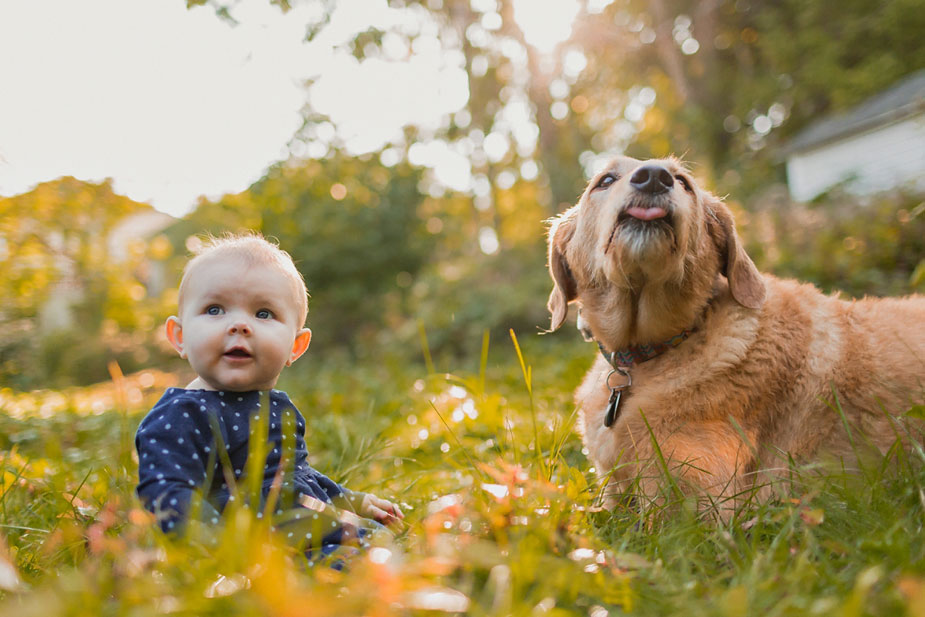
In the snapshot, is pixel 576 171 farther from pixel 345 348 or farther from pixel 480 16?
pixel 345 348

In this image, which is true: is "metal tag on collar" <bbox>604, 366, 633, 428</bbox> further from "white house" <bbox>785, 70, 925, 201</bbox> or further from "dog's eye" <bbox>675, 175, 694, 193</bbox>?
"white house" <bbox>785, 70, 925, 201</bbox>

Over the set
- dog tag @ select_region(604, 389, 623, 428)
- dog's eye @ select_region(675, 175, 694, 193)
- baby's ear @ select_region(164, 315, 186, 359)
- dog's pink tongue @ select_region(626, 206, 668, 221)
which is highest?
dog's eye @ select_region(675, 175, 694, 193)

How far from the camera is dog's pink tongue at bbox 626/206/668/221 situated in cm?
276

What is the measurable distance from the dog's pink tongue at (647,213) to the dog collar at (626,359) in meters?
0.58

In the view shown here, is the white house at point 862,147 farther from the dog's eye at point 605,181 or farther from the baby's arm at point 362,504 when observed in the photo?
the baby's arm at point 362,504

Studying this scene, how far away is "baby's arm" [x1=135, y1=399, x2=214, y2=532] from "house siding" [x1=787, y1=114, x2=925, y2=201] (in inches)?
829

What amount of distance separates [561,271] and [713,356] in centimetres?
100

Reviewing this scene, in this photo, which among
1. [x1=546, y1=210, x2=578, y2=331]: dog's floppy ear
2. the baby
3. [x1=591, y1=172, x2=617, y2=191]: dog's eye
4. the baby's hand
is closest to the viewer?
the baby

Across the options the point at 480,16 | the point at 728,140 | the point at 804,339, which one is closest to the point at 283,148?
the point at 804,339

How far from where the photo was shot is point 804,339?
9.20 feet

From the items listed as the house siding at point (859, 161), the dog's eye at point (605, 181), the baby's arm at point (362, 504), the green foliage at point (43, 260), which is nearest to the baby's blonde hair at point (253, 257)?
the baby's arm at point (362, 504)

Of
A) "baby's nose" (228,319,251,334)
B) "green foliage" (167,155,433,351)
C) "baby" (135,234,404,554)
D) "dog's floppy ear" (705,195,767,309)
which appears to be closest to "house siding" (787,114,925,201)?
"green foliage" (167,155,433,351)

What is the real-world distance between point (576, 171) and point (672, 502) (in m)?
14.7

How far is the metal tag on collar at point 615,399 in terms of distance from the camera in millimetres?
2811
